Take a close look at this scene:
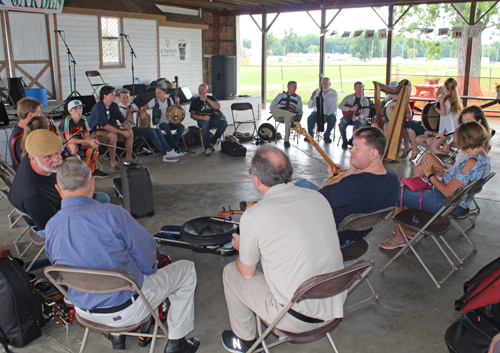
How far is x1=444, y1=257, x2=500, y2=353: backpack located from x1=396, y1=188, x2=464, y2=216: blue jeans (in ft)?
3.56

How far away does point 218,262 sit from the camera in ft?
12.0

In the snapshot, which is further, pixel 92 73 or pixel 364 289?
pixel 92 73

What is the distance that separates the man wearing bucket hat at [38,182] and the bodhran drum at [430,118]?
5.88m

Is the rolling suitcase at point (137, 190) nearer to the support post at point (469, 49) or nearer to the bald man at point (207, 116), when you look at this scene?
the bald man at point (207, 116)

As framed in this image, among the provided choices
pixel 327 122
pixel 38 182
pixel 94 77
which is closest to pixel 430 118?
pixel 327 122

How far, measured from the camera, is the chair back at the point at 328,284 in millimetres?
1820

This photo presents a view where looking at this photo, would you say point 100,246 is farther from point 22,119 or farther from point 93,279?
point 22,119

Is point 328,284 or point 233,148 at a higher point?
point 328,284

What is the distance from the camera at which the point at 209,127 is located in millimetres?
8016

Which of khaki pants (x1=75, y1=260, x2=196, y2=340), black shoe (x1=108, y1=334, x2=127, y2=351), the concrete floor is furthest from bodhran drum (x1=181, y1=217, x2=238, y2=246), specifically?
black shoe (x1=108, y1=334, x2=127, y2=351)

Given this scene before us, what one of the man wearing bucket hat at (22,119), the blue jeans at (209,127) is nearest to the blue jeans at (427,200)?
the man wearing bucket hat at (22,119)

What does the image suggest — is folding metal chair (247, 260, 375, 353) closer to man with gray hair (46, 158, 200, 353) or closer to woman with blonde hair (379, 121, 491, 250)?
man with gray hair (46, 158, 200, 353)

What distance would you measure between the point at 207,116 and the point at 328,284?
21.1 feet

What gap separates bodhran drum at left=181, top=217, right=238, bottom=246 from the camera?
3.59 metres
